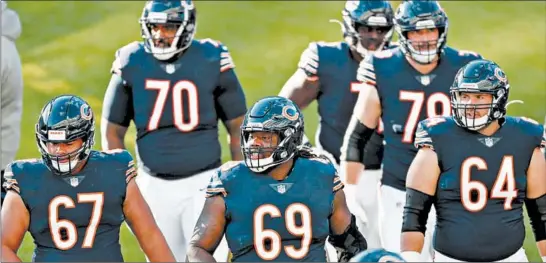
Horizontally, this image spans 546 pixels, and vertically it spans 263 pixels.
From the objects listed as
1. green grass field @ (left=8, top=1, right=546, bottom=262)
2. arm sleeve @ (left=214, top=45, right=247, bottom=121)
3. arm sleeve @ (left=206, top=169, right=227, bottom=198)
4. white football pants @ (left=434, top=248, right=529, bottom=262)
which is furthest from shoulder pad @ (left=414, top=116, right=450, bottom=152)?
green grass field @ (left=8, top=1, right=546, bottom=262)

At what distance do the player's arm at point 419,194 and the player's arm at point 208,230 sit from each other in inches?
43.7

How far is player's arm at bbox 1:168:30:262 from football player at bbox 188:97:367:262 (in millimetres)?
889

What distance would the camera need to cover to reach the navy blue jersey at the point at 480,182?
771 cm

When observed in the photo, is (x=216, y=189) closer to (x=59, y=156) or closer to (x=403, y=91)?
(x=59, y=156)

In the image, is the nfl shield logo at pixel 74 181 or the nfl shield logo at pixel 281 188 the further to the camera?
the nfl shield logo at pixel 74 181

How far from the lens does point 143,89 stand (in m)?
9.45

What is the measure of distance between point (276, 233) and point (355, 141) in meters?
2.19

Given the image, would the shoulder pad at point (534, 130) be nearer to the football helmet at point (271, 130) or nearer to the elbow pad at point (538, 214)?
the elbow pad at point (538, 214)

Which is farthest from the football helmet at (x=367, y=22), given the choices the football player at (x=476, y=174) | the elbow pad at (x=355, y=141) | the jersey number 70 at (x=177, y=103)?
the football player at (x=476, y=174)

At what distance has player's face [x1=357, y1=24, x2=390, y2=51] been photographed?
9922 millimetres

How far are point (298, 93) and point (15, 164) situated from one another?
121 inches

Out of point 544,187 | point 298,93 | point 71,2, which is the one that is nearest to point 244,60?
point 71,2

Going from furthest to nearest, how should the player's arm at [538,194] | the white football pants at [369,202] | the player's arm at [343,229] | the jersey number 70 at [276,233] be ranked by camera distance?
the white football pants at [369,202] → the player's arm at [538,194] → the player's arm at [343,229] → the jersey number 70 at [276,233]

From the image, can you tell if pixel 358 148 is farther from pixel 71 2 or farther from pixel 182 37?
pixel 71 2
